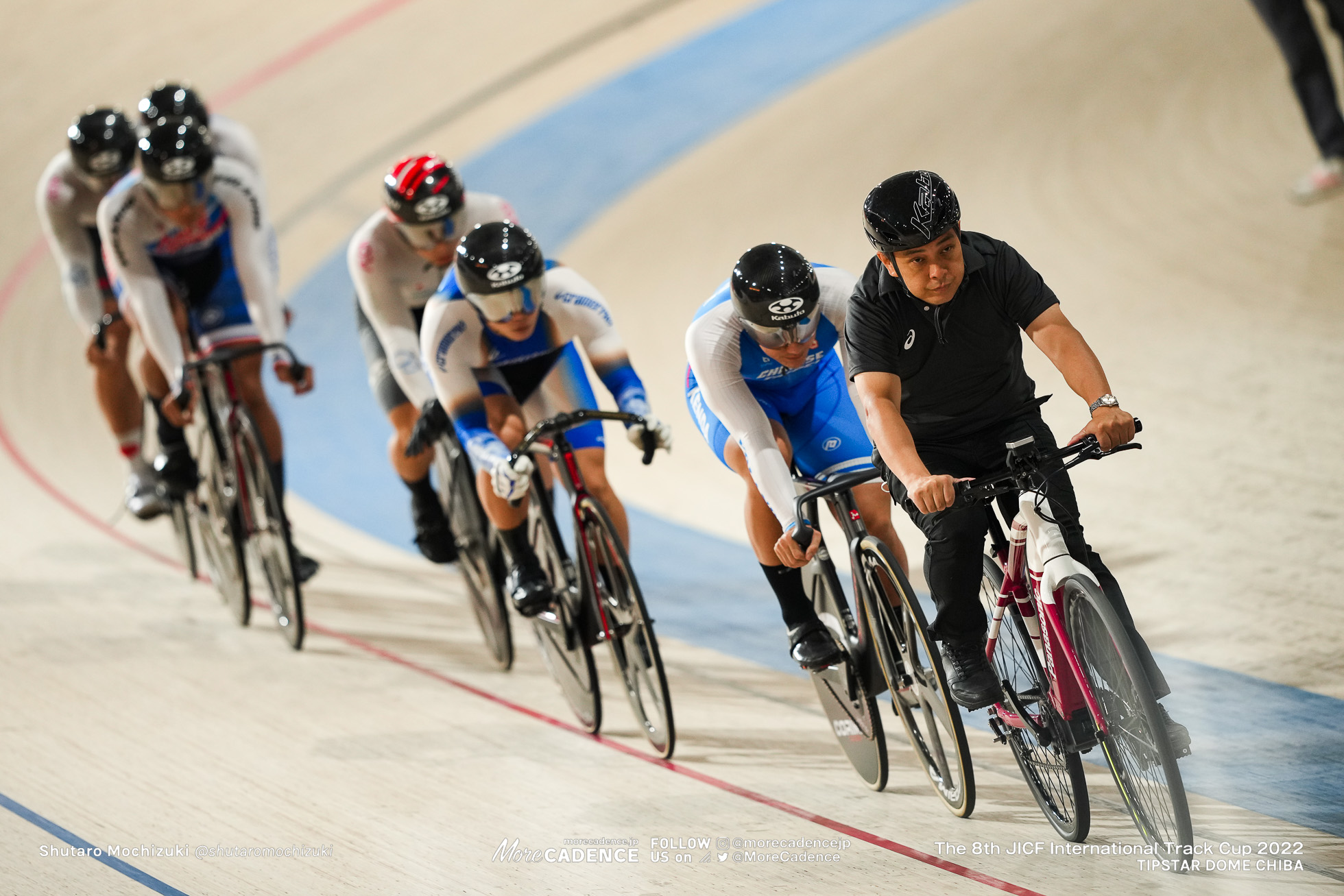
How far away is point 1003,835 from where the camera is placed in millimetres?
2832

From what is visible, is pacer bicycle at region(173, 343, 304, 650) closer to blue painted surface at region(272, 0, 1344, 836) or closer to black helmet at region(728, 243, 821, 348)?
blue painted surface at region(272, 0, 1344, 836)

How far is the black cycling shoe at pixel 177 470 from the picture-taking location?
4.82 meters

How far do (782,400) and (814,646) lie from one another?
2.03ft

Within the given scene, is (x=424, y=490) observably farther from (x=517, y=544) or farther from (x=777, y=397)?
(x=777, y=397)

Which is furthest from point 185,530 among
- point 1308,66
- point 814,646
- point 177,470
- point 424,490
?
point 1308,66

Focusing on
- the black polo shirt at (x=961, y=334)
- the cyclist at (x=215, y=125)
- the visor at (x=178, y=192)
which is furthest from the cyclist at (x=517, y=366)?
the cyclist at (x=215, y=125)

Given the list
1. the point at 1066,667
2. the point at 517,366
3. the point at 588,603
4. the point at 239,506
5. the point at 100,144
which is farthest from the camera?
the point at 100,144

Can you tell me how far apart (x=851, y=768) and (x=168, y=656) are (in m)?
2.43

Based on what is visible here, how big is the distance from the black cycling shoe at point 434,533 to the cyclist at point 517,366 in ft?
1.84

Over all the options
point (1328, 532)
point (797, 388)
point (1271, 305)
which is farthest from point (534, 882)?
point (1271, 305)

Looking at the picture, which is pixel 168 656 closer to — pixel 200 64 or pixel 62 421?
pixel 62 421

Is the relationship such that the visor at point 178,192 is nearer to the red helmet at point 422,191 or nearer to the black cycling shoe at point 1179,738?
the red helmet at point 422,191

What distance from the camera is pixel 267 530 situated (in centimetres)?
434

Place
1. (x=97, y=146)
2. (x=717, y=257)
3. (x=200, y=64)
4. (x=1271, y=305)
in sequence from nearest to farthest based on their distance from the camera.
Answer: (x=97, y=146) < (x=1271, y=305) < (x=717, y=257) < (x=200, y=64)
